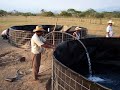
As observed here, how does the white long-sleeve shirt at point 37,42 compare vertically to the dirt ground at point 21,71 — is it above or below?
above

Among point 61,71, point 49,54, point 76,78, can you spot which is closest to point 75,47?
point 49,54

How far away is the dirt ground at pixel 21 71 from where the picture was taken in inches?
342

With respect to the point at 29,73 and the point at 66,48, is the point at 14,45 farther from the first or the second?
the point at 66,48

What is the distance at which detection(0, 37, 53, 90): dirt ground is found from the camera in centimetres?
869

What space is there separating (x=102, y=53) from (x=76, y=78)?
16.5ft

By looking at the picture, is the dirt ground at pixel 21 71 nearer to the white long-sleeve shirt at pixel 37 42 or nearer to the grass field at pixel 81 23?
the white long-sleeve shirt at pixel 37 42

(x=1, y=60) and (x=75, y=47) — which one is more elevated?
(x=75, y=47)

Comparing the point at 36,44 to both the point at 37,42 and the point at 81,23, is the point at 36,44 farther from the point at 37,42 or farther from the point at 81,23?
the point at 81,23

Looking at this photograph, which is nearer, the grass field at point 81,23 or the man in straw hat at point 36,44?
the man in straw hat at point 36,44

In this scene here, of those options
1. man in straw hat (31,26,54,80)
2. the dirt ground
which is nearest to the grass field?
the dirt ground

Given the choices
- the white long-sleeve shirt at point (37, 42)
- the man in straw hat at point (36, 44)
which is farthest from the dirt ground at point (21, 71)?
the white long-sleeve shirt at point (37, 42)

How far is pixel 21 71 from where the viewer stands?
10.1 m

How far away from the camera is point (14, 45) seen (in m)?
15.5

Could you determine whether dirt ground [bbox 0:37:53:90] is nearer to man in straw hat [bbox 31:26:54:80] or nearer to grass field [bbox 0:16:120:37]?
man in straw hat [bbox 31:26:54:80]
